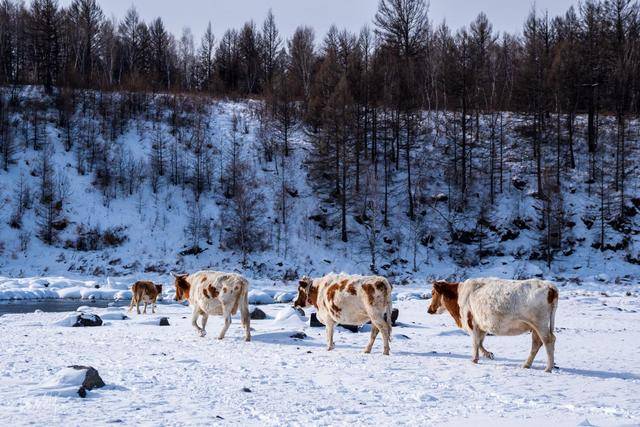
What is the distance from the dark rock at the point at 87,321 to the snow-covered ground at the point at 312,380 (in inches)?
54.1

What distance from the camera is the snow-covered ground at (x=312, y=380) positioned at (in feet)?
21.7

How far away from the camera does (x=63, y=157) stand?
5506cm

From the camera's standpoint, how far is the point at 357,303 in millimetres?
12594

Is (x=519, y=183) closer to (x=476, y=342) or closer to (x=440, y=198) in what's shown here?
(x=440, y=198)

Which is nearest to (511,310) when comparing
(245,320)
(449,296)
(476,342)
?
(476,342)

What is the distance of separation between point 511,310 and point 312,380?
165 inches

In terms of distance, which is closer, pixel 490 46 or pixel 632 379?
pixel 632 379

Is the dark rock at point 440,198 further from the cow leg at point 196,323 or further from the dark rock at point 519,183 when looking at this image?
the cow leg at point 196,323

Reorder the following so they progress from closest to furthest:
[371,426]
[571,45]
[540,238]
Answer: [371,426] < [540,238] < [571,45]

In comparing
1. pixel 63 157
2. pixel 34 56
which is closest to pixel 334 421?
pixel 63 157

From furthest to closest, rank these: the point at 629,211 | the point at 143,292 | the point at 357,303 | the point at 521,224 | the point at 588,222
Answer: the point at 521,224 → the point at 629,211 → the point at 588,222 → the point at 143,292 → the point at 357,303

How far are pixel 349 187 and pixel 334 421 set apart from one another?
4682cm

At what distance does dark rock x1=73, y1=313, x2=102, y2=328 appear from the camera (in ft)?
57.2

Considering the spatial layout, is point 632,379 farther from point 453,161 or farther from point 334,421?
point 453,161
